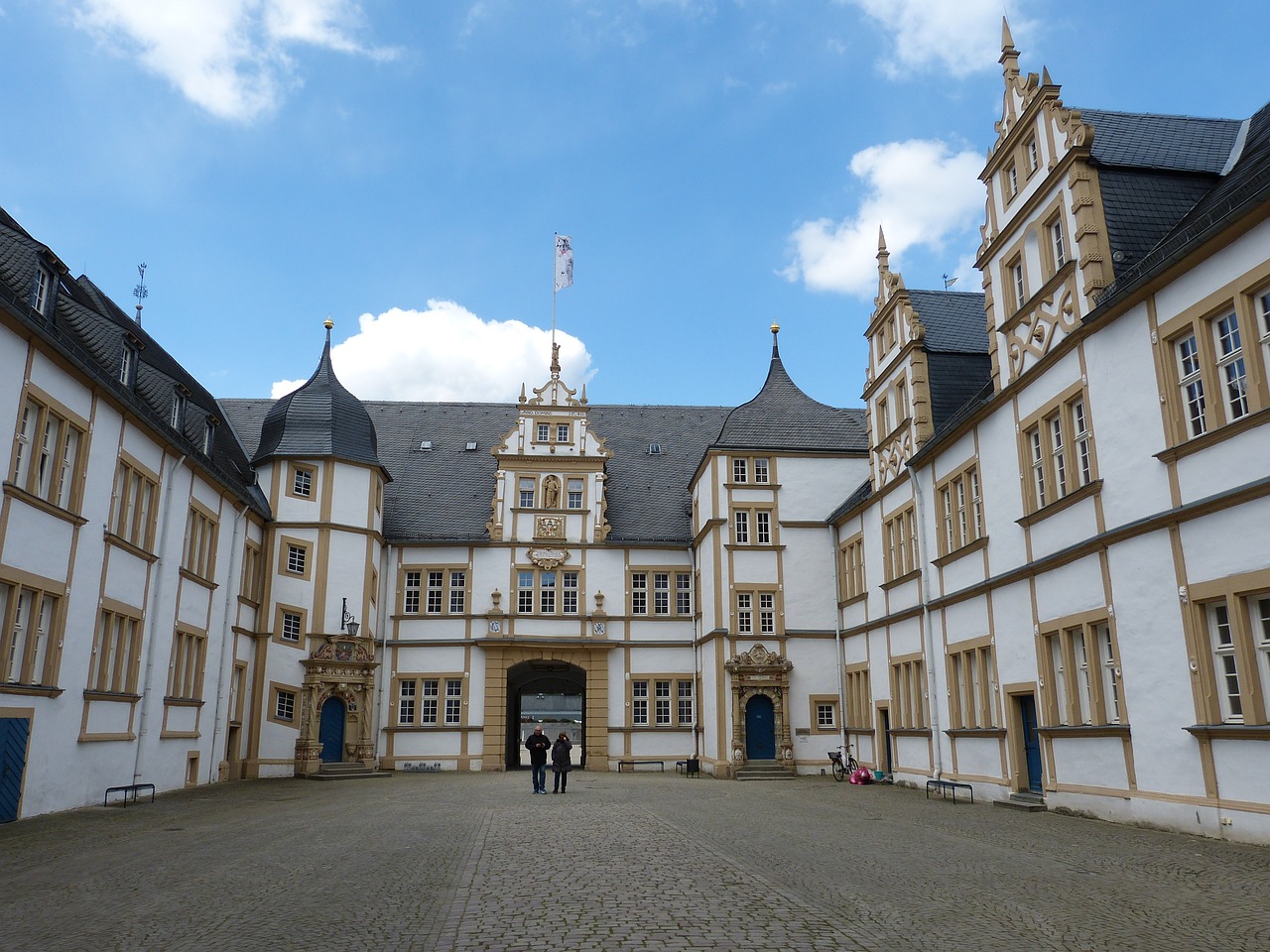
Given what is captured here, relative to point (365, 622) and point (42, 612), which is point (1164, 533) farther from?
point (365, 622)

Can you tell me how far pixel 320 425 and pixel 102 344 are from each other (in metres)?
14.4

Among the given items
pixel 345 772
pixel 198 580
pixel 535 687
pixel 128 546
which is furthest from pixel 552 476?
pixel 128 546

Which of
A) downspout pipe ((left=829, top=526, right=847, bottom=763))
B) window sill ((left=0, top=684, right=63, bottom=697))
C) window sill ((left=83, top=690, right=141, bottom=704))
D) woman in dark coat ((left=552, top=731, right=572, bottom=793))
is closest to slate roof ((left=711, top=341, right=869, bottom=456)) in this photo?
downspout pipe ((left=829, top=526, right=847, bottom=763))

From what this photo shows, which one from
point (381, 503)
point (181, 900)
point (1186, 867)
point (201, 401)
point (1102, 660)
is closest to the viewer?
point (181, 900)

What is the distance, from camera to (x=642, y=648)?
40219 mm

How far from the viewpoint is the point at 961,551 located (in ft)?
79.3

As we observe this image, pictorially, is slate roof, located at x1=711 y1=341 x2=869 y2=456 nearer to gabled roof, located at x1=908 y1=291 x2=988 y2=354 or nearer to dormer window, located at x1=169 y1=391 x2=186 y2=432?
gabled roof, located at x1=908 y1=291 x2=988 y2=354

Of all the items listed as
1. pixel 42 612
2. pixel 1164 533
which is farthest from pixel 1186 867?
pixel 42 612

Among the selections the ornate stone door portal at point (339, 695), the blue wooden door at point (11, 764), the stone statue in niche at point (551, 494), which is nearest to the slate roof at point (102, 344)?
the ornate stone door portal at point (339, 695)

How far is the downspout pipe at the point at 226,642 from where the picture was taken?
30328 millimetres

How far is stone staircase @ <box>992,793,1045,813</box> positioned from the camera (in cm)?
1970

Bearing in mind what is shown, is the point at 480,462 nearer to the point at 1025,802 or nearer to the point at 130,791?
the point at 130,791

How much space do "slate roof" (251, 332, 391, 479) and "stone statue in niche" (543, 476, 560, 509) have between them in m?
6.81

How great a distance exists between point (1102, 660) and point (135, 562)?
2045 centimetres
